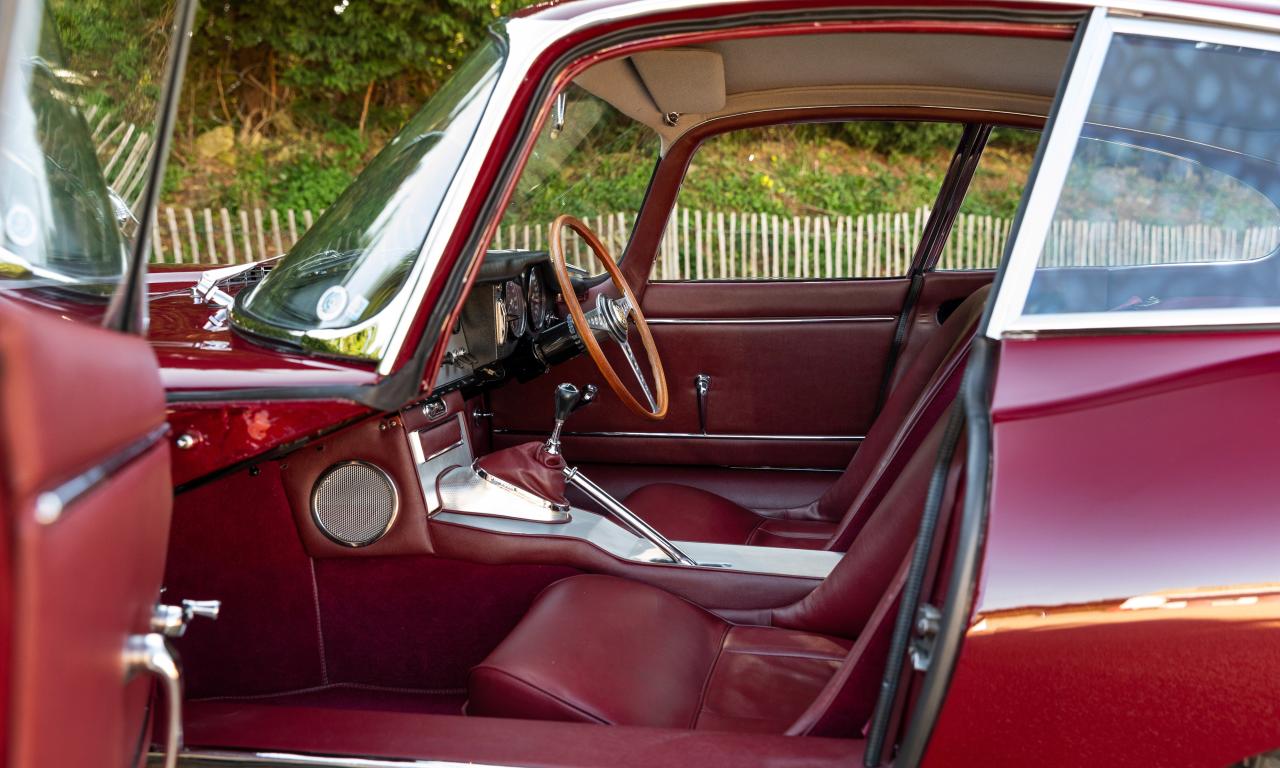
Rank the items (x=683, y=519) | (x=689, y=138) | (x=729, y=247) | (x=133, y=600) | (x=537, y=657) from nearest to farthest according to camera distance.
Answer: (x=133, y=600)
(x=537, y=657)
(x=683, y=519)
(x=689, y=138)
(x=729, y=247)

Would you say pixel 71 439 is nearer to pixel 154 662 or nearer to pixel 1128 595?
pixel 154 662

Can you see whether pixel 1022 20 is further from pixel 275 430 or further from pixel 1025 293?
pixel 275 430

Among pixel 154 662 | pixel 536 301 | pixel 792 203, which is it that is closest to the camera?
pixel 154 662

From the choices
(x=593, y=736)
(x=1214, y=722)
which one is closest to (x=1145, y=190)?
(x=1214, y=722)

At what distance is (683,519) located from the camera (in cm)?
284

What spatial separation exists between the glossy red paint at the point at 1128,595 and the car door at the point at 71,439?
100 centimetres

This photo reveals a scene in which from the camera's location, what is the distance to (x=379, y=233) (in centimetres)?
182

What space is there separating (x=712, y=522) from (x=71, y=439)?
2137mm

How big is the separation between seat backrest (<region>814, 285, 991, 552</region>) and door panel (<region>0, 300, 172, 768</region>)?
1.75 metres

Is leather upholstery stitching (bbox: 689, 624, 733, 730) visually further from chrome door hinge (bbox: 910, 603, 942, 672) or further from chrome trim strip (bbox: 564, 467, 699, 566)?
chrome door hinge (bbox: 910, 603, 942, 672)

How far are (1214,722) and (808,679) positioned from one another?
838 millimetres

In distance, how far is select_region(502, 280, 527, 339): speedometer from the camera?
2863 millimetres

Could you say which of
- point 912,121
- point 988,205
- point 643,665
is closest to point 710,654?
point 643,665

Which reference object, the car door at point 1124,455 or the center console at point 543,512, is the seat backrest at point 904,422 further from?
the car door at point 1124,455
